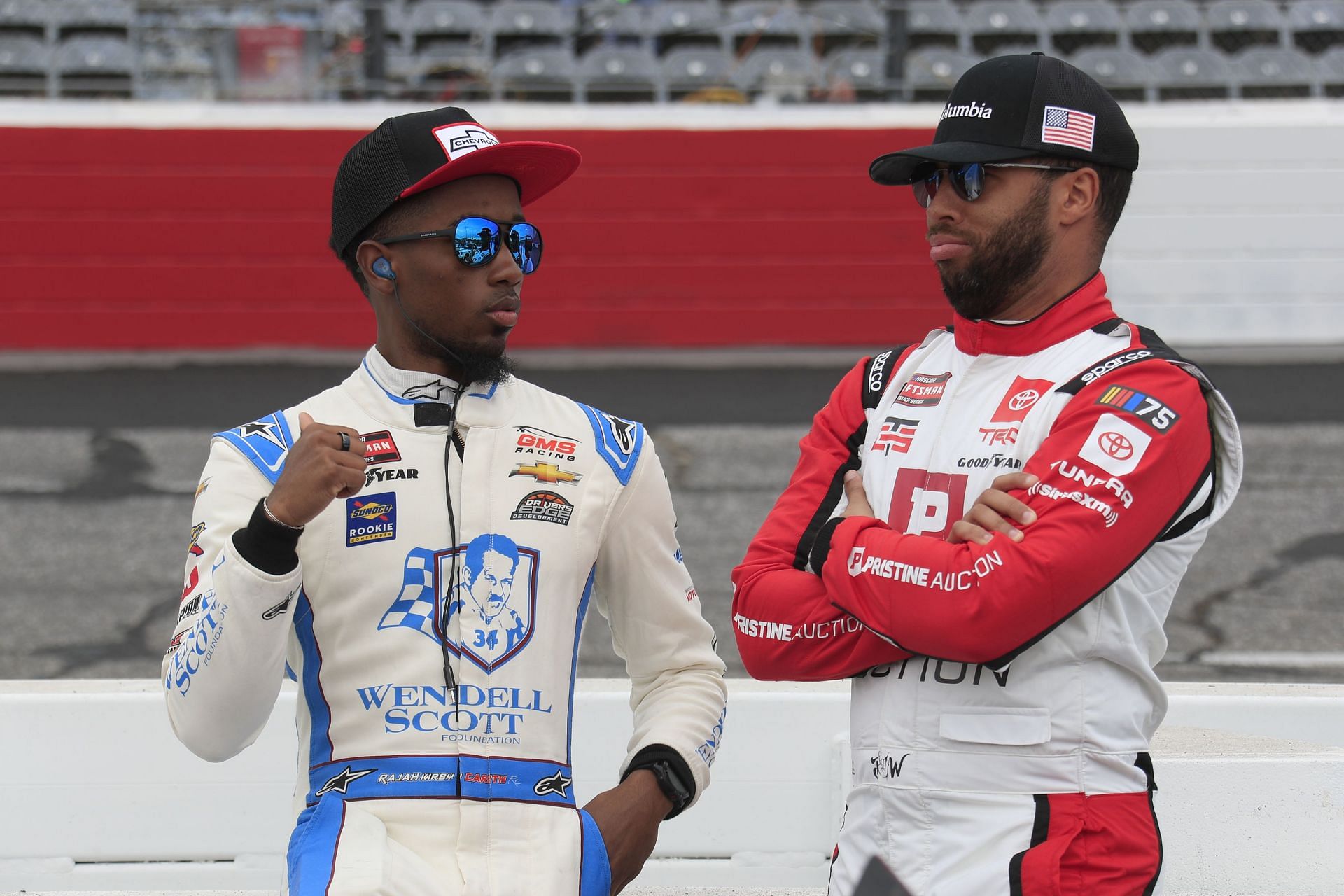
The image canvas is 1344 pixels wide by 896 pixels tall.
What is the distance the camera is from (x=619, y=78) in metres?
13.5

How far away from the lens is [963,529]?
7.12 ft

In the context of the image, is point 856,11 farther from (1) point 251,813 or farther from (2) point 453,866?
(2) point 453,866

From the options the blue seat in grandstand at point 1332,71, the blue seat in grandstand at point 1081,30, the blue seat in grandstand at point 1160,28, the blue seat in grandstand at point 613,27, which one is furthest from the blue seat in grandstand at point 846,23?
the blue seat in grandstand at point 1332,71

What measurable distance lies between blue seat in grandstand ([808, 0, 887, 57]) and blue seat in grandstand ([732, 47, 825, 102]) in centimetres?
31

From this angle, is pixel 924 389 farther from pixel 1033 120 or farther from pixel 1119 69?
pixel 1119 69

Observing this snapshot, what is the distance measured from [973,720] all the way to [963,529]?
0.95 feet

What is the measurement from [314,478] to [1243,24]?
14.5m

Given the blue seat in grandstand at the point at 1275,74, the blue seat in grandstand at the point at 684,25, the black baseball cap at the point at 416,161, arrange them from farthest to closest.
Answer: the blue seat in grandstand at the point at 684,25
the blue seat in grandstand at the point at 1275,74
the black baseball cap at the point at 416,161

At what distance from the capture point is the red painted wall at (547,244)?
1261cm

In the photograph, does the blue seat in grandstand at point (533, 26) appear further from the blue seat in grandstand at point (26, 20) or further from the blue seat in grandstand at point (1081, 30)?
the blue seat in grandstand at point (1081, 30)

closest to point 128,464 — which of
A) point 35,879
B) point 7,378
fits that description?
point 7,378

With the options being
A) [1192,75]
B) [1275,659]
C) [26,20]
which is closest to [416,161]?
[1275,659]

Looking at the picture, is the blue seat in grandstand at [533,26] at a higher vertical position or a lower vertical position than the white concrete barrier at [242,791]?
higher

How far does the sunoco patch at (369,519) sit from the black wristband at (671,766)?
0.54m
